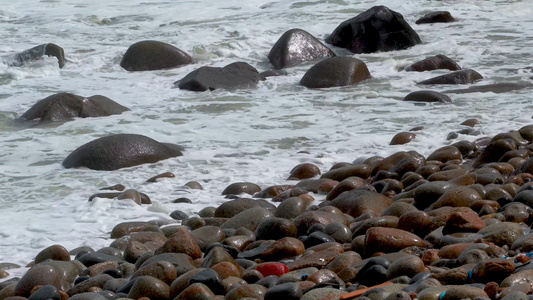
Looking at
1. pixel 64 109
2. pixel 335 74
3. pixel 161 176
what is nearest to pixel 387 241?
pixel 161 176

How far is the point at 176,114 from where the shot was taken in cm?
837

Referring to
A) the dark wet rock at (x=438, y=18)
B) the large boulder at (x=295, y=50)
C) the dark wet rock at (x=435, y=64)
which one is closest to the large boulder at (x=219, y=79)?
the large boulder at (x=295, y=50)

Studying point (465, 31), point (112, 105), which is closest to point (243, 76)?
point (112, 105)

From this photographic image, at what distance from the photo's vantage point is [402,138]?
6520 mm

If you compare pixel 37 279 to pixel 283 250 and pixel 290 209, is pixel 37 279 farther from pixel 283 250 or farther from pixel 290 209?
pixel 290 209

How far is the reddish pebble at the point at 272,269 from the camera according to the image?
11.2 ft

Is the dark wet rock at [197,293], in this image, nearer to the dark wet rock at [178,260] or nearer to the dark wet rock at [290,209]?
the dark wet rock at [178,260]

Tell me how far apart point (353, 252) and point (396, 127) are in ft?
12.2

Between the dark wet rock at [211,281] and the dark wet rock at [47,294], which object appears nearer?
the dark wet rock at [211,281]

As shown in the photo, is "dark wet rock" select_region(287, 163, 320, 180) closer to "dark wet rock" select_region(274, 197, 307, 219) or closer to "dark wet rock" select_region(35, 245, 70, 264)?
"dark wet rock" select_region(274, 197, 307, 219)

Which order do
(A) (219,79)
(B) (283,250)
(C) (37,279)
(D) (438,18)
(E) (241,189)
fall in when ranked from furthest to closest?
(D) (438,18) → (A) (219,79) → (E) (241,189) → (B) (283,250) → (C) (37,279)

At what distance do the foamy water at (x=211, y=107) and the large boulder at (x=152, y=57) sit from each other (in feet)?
0.68

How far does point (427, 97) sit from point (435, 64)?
2.06 meters

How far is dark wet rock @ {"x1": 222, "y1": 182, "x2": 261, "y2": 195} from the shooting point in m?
5.50
